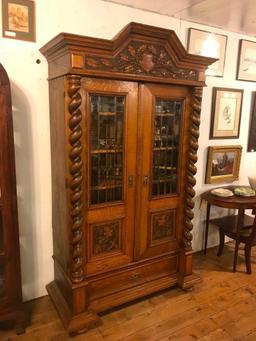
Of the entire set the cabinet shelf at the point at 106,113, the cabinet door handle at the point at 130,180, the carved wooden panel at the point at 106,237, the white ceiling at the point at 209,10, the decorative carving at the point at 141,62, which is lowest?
the carved wooden panel at the point at 106,237

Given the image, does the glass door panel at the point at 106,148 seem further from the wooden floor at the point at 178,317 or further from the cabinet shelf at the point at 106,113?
the wooden floor at the point at 178,317

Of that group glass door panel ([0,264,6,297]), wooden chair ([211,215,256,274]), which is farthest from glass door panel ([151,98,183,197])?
glass door panel ([0,264,6,297])

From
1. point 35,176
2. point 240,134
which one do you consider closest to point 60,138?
point 35,176

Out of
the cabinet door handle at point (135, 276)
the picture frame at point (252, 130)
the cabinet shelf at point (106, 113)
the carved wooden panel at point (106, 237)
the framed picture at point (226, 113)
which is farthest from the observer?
the picture frame at point (252, 130)

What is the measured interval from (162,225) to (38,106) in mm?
1366

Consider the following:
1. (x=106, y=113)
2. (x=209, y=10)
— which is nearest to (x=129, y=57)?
(x=106, y=113)

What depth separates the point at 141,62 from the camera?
1.92m

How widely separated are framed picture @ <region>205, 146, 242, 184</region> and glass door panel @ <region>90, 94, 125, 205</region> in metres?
1.31

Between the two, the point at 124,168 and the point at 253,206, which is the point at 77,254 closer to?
the point at 124,168

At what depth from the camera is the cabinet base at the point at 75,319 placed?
1967 mm

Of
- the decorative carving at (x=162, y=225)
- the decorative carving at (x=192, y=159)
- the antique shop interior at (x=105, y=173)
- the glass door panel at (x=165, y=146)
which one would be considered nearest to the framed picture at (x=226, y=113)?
the antique shop interior at (x=105, y=173)

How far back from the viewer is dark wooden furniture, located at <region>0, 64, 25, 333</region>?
1.72 meters

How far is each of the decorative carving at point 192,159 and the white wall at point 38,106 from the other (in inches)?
31.6

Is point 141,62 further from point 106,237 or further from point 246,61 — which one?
point 246,61
